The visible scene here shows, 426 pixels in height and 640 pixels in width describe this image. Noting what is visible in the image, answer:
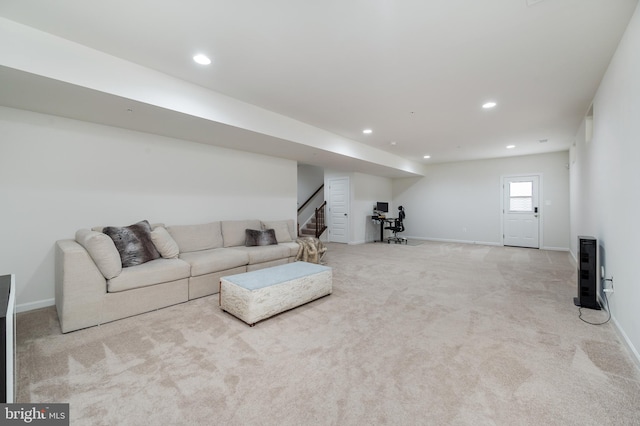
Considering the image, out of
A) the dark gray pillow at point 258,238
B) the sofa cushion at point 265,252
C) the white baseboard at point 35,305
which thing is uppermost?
the dark gray pillow at point 258,238

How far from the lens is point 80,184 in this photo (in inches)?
136

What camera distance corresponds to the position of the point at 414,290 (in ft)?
12.3

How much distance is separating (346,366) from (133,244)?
2805 millimetres

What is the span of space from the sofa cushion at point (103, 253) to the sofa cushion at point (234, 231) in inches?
73.8

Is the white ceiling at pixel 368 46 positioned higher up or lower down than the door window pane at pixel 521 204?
higher up

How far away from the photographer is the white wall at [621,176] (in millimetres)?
2059

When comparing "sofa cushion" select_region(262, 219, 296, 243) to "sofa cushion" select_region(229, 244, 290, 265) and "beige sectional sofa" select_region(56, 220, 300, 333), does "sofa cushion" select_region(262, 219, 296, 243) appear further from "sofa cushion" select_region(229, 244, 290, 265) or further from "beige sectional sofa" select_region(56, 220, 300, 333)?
"beige sectional sofa" select_region(56, 220, 300, 333)

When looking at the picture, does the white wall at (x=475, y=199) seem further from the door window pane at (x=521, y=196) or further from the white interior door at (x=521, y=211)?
the door window pane at (x=521, y=196)

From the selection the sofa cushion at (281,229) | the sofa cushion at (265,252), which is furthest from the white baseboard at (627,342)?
the sofa cushion at (281,229)

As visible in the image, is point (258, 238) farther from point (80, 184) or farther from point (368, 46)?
point (368, 46)

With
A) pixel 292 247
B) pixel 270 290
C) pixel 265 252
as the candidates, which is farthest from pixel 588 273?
pixel 265 252

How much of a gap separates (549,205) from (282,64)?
797cm

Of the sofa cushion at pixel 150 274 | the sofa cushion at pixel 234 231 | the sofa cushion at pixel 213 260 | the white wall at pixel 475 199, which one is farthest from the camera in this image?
the white wall at pixel 475 199

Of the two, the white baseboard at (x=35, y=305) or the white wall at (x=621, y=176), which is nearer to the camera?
the white wall at (x=621, y=176)
